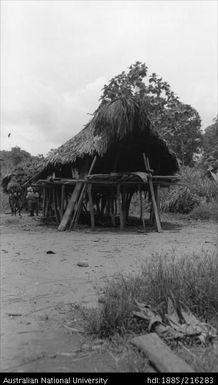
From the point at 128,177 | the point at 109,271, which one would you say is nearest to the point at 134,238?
the point at 128,177

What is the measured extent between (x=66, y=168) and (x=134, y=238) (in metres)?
5.56

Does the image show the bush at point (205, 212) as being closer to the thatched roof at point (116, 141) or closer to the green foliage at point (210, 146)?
the thatched roof at point (116, 141)

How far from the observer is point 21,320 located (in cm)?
466

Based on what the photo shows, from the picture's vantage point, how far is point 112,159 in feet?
53.9

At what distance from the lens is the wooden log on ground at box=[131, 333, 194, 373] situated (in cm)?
326

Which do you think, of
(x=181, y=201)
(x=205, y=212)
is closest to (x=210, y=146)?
(x=181, y=201)

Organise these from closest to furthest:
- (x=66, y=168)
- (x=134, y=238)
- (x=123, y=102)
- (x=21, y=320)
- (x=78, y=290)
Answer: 1. (x=21, y=320)
2. (x=78, y=290)
3. (x=134, y=238)
4. (x=123, y=102)
5. (x=66, y=168)

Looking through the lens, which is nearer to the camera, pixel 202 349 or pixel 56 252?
pixel 202 349

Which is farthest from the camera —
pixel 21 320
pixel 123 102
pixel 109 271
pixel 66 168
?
pixel 66 168

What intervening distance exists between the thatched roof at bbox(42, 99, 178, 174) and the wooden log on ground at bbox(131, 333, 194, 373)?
10.2m

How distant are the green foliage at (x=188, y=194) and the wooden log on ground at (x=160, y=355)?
16.7 meters

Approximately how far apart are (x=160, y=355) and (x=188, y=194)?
60.0 ft

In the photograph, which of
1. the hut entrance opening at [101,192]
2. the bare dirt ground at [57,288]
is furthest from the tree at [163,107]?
the bare dirt ground at [57,288]

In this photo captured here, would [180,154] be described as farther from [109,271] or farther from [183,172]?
[109,271]
